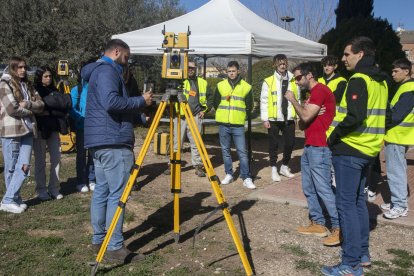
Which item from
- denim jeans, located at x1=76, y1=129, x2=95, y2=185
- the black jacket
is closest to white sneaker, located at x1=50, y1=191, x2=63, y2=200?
denim jeans, located at x1=76, y1=129, x2=95, y2=185

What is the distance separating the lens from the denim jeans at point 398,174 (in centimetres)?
579

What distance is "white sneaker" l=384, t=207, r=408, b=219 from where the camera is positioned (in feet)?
18.9

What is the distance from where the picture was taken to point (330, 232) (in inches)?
208

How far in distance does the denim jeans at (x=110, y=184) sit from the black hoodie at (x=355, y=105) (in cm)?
189

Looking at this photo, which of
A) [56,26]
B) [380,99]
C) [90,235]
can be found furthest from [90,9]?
[380,99]

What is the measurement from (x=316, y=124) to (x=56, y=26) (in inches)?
616

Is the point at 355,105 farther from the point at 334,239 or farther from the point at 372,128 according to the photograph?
the point at 334,239

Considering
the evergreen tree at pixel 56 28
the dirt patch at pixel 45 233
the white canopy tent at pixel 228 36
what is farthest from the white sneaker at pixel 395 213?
the evergreen tree at pixel 56 28

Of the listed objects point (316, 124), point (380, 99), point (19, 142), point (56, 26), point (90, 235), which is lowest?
point (90, 235)

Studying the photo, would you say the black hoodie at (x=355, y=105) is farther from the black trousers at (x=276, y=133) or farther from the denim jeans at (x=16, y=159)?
the denim jeans at (x=16, y=159)

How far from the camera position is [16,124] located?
576cm

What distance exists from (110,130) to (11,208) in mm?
2556

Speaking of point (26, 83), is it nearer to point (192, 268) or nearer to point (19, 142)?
point (19, 142)

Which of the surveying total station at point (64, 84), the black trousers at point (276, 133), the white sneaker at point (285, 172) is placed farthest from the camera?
the surveying total station at point (64, 84)
